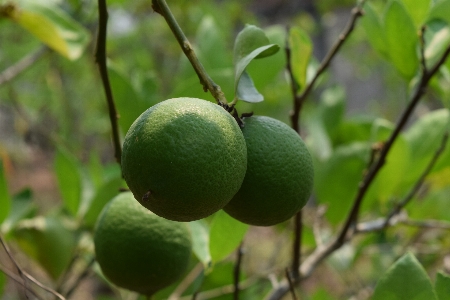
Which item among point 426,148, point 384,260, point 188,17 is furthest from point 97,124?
point 426,148

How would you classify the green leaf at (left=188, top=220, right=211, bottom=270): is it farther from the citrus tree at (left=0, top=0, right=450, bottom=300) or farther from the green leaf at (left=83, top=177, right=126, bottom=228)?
the green leaf at (left=83, top=177, right=126, bottom=228)

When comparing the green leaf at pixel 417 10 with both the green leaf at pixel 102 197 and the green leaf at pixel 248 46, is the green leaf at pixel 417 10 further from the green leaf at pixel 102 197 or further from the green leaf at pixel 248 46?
the green leaf at pixel 102 197

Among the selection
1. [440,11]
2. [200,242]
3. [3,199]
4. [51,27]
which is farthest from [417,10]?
[3,199]

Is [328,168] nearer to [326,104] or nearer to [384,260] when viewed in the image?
[326,104]

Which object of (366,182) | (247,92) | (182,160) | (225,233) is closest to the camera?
(182,160)

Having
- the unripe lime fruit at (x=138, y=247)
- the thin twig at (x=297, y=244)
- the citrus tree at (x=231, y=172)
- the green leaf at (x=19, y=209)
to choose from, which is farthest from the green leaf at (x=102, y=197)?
the thin twig at (x=297, y=244)

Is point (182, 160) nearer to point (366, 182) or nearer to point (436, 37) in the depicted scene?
point (366, 182)
